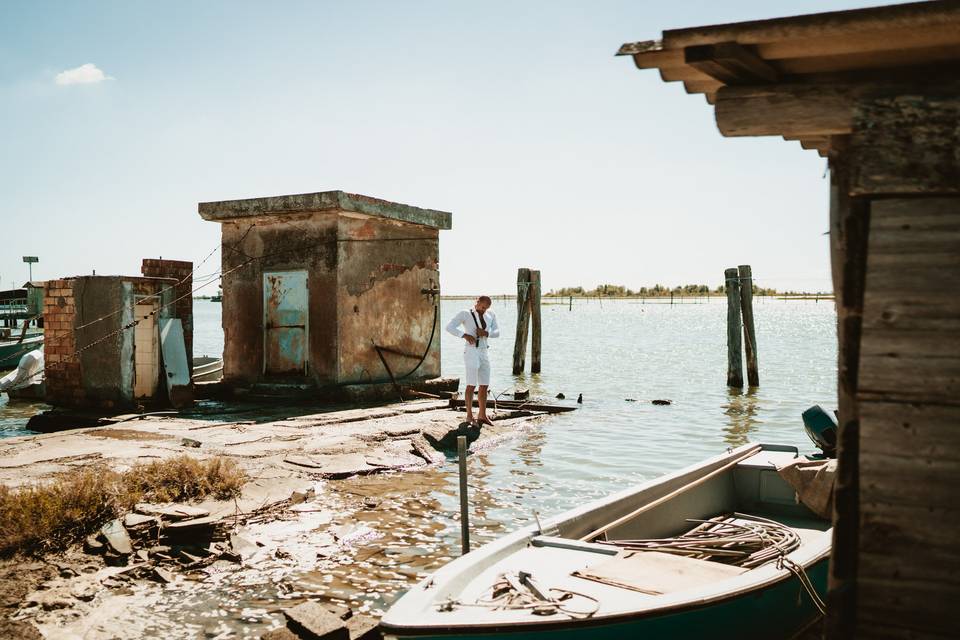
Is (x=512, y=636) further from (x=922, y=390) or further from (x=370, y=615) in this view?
(x=922, y=390)

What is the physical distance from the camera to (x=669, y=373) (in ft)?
85.8

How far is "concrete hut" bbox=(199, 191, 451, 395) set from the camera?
11.9 metres

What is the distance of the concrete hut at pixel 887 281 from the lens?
2738 mm

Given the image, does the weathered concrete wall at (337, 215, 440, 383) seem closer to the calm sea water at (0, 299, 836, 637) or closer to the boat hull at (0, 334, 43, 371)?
the calm sea water at (0, 299, 836, 637)

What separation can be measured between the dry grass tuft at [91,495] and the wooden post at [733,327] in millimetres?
13351

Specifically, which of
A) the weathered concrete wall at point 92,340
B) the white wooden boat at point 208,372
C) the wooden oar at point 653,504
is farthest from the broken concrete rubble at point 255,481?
the white wooden boat at point 208,372

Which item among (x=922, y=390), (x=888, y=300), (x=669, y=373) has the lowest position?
(x=669, y=373)

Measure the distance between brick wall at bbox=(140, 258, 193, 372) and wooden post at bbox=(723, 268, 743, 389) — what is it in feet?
38.5

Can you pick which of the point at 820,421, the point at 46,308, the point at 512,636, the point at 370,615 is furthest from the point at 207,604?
the point at 46,308

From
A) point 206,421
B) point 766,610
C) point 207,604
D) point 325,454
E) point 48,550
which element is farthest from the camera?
point 206,421

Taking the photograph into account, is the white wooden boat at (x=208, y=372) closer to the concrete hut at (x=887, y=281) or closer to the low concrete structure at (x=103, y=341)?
the low concrete structure at (x=103, y=341)

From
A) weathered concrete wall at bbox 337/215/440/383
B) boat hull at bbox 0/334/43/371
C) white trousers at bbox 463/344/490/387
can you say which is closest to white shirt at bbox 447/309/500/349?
white trousers at bbox 463/344/490/387

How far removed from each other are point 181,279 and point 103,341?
5.56 feet

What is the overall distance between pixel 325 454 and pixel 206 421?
8.38 feet
